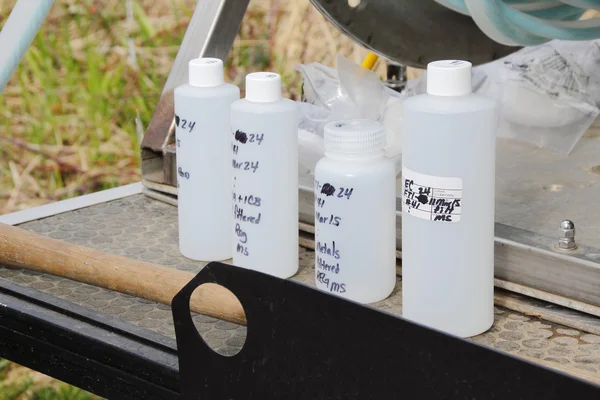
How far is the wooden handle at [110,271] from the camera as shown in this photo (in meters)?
0.78

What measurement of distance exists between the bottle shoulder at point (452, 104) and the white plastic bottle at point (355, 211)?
0.08 meters

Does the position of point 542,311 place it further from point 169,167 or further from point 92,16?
point 92,16

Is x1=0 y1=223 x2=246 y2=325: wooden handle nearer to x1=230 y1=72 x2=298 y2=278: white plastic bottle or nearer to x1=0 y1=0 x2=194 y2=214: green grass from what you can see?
x1=230 y1=72 x2=298 y2=278: white plastic bottle

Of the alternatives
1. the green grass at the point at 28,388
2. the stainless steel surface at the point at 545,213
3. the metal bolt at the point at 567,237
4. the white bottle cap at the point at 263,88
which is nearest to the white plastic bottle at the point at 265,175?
the white bottle cap at the point at 263,88

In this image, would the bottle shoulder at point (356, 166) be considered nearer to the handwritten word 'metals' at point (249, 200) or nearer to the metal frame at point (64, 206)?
the handwritten word 'metals' at point (249, 200)

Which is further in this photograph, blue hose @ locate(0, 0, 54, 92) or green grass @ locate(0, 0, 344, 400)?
green grass @ locate(0, 0, 344, 400)

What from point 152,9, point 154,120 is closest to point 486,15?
point 154,120

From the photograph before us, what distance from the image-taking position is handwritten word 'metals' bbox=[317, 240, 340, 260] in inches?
32.5

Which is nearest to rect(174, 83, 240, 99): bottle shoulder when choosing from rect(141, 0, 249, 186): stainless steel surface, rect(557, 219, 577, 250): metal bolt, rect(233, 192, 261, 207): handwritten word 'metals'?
rect(233, 192, 261, 207): handwritten word 'metals'

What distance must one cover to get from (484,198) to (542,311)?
14cm

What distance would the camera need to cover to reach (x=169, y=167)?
3.64ft

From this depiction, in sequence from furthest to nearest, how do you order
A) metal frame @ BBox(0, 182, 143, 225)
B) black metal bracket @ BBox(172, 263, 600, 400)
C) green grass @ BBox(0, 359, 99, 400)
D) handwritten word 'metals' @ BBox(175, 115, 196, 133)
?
green grass @ BBox(0, 359, 99, 400) < metal frame @ BBox(0, 182, 143, 225) < handwritten word 'metals' @ BBox(175, 115, 196, 133) < black metal bracket @ BBox(172, 263, 600, 400)

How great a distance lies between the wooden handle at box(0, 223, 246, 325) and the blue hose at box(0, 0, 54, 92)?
0.57 feet

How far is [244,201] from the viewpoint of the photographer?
87 centimetres
